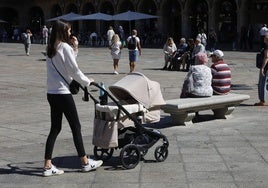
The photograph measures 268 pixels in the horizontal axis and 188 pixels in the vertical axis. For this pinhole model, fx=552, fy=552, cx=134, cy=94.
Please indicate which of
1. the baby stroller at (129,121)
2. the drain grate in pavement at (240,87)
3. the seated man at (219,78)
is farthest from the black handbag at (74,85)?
the drain grate in pavement at (240,87)

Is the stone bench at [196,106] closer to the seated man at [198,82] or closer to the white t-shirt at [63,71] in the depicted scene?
the seated man at [198,82]

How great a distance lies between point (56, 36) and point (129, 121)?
1488 mm

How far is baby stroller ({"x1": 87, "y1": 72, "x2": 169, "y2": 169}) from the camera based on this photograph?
6.79 metres

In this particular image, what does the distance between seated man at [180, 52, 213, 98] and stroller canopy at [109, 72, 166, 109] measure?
2606mm

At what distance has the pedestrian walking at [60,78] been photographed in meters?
6.36

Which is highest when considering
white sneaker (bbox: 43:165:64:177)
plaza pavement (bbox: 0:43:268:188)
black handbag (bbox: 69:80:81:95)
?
black handbag (bbox: 69:80:81:95)

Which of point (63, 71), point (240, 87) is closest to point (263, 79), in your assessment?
point (240, 87)

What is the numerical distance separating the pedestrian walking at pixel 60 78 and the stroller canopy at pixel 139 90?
76 centimetres

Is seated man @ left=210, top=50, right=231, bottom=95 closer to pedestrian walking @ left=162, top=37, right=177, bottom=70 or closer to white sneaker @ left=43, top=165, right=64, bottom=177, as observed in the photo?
white sneaker @ left=43, top=165, right=64, bottom=177

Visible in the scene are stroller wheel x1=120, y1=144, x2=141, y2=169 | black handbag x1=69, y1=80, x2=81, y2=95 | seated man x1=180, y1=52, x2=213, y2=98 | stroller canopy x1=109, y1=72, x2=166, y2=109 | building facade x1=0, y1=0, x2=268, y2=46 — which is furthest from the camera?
building facade x1=0, y1=0, x2=268, y2=46

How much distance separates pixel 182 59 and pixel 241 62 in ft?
16.2

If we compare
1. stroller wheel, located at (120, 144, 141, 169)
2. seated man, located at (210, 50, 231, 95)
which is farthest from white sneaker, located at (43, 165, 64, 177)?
seated man, located at (210, 50, 231, 95)

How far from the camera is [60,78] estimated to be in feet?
21.1

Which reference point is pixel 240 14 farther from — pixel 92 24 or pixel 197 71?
pixel 197 71
